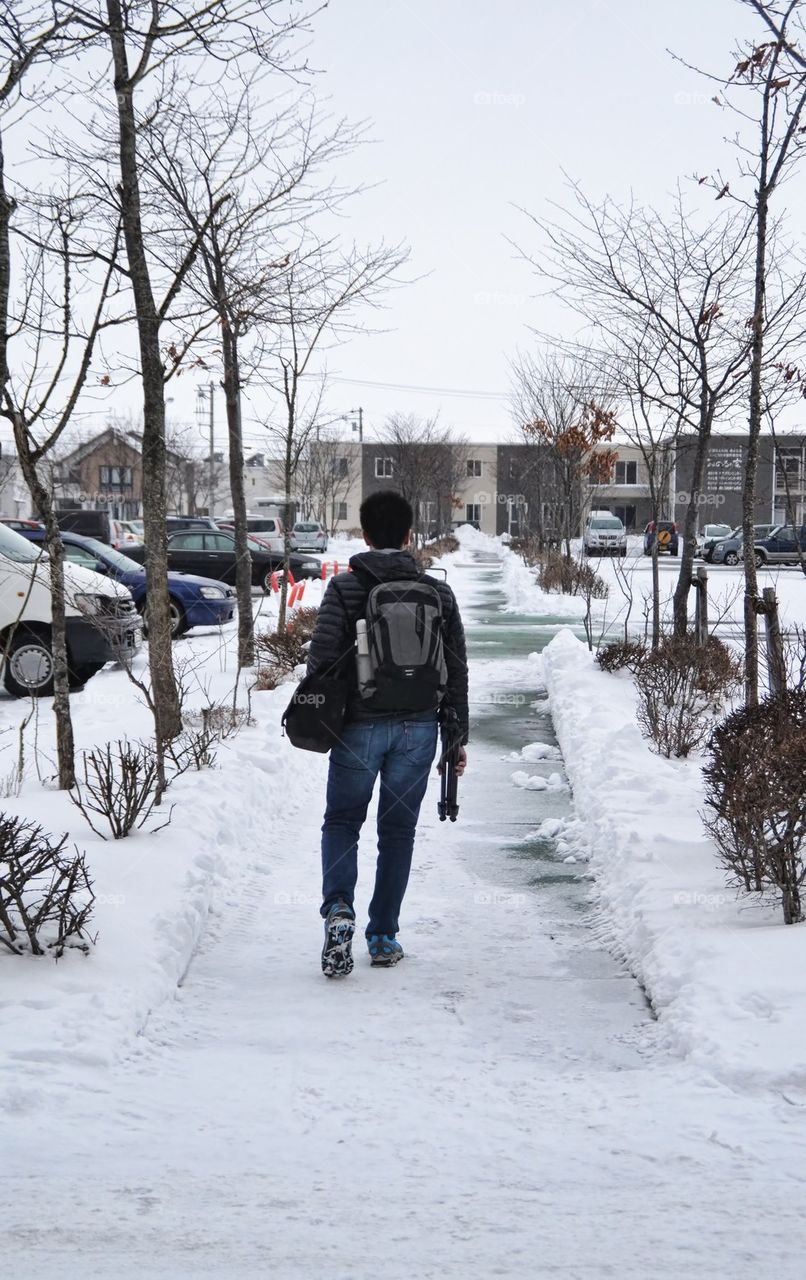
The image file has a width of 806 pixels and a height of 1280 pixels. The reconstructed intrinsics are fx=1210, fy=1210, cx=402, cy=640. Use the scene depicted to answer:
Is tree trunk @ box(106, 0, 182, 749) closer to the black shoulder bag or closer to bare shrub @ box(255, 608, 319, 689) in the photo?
the black shoulder bag

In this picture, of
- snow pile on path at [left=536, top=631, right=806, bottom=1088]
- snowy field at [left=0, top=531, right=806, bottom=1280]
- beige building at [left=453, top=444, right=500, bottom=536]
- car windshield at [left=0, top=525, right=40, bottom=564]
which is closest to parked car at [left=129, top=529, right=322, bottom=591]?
car windshield at [left=0, top=525, right=40, bottom=564]

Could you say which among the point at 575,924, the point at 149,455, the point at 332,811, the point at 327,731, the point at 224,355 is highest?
the point at 224,355

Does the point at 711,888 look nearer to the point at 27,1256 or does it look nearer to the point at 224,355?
the point at 27,1256

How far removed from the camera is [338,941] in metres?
4.60

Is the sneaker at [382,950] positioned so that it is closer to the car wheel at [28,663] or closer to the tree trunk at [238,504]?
the car wheel at [28,663]

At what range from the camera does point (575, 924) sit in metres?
5.50

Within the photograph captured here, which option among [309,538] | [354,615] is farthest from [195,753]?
[309,538]

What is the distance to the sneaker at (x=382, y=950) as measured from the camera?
480 cm

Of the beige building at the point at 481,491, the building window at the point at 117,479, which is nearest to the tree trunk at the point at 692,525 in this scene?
the building window at the point at 117,479

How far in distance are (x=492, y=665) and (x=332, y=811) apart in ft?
31.9

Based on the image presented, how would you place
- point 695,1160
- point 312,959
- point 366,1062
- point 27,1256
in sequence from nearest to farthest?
point 27,1256 < point 695,1160 < point 366,1062 < point 312,959

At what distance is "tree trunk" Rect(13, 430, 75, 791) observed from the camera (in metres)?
6.15

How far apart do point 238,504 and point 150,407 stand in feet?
18.6

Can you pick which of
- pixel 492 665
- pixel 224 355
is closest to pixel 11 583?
pixel 224 355
